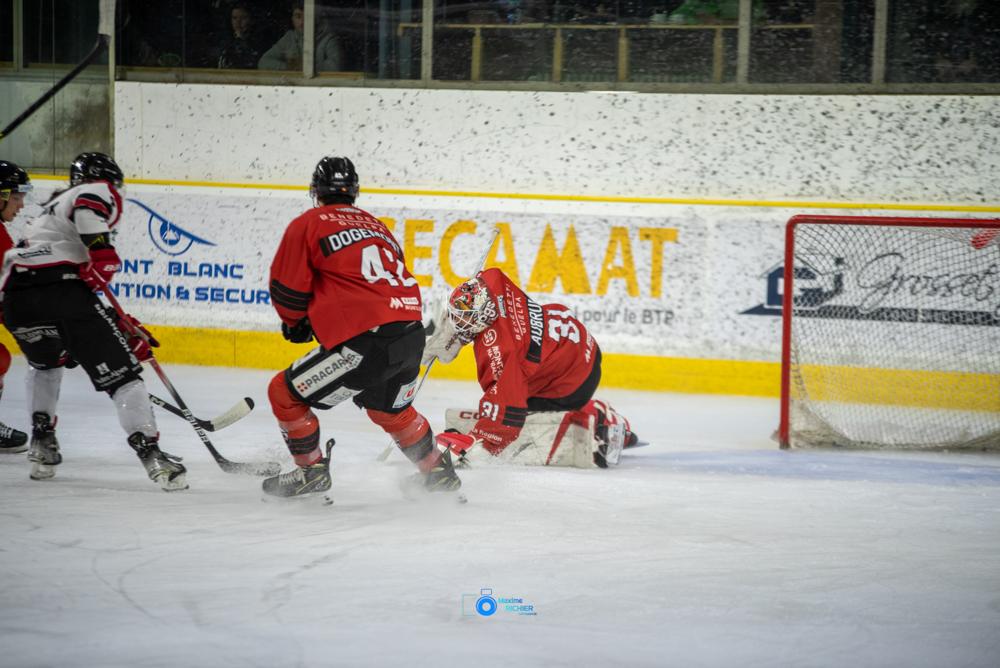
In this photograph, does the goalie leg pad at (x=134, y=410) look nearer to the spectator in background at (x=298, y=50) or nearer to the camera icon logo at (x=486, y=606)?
the camera icon logo at (x=486, y=606)

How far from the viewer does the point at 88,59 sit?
7223 millimetres

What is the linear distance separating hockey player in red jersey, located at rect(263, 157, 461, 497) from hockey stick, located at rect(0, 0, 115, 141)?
454 cm

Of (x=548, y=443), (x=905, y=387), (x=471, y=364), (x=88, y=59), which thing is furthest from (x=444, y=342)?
(x=88, y=59)

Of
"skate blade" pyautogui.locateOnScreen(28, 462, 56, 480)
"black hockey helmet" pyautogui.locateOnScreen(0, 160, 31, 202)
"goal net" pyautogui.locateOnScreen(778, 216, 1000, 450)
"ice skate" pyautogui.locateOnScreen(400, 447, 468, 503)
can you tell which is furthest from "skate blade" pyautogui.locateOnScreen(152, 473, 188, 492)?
"goal net" pyautogui.locateOnScreen(778, 216, 1000, 450)

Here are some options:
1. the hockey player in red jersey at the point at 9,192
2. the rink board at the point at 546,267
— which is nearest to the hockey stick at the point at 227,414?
the hockey player in red jersey at the point at 9,192

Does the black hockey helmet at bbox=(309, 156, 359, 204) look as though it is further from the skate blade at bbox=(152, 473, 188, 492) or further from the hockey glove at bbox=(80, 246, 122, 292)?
the skate blade at bbox=(152, 473, 188, 492)

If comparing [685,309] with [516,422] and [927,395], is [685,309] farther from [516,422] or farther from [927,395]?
[516,422]

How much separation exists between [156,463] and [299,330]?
2.36ft

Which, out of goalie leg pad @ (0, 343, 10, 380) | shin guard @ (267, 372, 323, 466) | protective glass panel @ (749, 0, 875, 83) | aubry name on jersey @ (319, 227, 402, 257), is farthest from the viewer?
protective glass panel @ (749, 0, 875, 83)

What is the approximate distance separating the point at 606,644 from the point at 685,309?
406cm

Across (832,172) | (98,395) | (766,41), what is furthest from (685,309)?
A: (98,395)

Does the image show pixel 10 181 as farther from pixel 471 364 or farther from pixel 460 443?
pixel 471 364

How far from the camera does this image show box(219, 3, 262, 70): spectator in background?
7.20 meters

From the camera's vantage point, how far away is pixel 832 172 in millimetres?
6273
